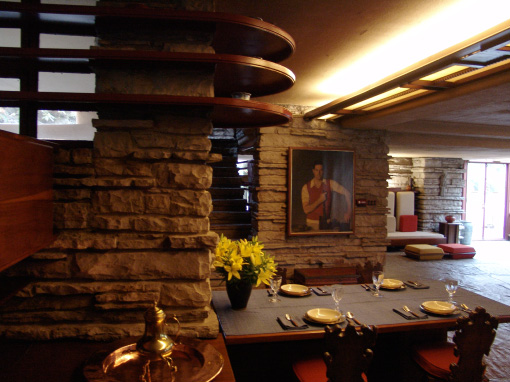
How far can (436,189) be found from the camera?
34.2 feet

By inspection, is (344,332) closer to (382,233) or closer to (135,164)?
(135,164)

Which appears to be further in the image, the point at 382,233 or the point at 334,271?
the point at 382,233

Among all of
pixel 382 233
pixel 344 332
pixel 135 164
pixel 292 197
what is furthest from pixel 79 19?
pixel 382 233

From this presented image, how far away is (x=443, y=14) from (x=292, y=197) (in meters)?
2.91

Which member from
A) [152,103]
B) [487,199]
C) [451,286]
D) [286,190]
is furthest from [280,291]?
[487,199]

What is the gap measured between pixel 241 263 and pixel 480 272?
707 centimetres

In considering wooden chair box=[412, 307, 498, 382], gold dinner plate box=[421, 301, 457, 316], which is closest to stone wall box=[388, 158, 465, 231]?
gold dinner plate box=[421, 301, 457, 316]

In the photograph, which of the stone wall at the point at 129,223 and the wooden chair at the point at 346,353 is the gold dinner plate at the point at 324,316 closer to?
the wooden chair at the point at 346,353

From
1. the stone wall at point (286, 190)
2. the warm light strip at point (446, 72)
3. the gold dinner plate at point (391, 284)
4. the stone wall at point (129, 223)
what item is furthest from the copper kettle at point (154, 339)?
the stone wall at point (286, 190)

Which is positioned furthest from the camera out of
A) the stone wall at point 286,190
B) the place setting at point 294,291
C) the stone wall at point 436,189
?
the stone wall at point 436,189

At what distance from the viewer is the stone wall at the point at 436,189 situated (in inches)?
408

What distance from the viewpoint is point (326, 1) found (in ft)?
7.36

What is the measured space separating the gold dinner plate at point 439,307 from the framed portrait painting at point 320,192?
2440 mm

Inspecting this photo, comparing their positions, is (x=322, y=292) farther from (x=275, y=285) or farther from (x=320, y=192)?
(x=320, y=192)
